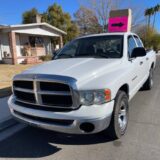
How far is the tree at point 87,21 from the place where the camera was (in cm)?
3391

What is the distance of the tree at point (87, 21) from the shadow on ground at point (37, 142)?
30.6 m

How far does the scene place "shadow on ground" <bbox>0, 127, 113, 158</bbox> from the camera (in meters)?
3.62

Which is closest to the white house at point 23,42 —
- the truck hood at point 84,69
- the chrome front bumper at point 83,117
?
the truck hood at point 84,69

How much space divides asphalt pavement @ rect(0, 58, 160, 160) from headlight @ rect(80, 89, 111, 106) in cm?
87

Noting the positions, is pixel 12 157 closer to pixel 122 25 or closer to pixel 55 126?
pixel 55 126

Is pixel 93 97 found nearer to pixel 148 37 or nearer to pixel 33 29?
pixel 33 29

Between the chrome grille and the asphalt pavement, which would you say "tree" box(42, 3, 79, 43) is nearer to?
the asphalt pavement

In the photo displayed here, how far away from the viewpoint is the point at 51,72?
351 centimetres

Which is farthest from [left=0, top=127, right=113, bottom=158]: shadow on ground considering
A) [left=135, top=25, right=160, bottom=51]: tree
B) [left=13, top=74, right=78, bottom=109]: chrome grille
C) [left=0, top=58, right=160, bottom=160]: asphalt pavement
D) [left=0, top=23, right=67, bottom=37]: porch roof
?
[left=135, top=25, right=160, bottom=51]: tree

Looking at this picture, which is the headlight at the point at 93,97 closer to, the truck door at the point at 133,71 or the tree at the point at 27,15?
the truck door at the point at 133,71

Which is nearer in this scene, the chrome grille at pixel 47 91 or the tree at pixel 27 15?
the chrome grille at pixel 47 91

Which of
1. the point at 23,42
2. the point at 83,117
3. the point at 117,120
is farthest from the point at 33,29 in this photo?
the point at 83,117

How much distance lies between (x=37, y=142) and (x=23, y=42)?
20.1m

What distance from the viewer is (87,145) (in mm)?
3734
